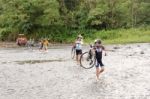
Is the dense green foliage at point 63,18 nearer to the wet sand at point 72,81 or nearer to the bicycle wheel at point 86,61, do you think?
the wet sand at point 72,81

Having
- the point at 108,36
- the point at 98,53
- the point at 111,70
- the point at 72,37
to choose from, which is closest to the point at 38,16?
the point at 72,37

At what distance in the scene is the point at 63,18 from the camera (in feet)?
211

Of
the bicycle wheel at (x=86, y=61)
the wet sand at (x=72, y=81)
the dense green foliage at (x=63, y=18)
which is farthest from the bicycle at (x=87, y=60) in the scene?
the dense green foliage at (x=63, y=18)

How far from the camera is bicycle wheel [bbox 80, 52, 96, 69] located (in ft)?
87.7

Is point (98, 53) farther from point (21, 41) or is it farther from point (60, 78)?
point (21, 41)

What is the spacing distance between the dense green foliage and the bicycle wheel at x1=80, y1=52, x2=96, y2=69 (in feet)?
106

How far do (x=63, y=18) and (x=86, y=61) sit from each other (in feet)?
122

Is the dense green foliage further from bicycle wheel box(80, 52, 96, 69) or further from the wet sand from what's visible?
bicycle wheel box(80, 52, 96, 69)

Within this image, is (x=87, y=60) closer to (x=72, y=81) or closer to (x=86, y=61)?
(x=86, y=61)

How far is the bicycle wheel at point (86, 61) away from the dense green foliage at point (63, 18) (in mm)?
32433

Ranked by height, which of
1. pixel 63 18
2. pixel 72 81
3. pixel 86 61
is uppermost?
pixel 63 18

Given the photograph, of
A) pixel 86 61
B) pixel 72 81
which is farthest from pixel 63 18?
pixel 72 81

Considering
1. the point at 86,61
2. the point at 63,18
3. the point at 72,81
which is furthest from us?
the point at 63,18

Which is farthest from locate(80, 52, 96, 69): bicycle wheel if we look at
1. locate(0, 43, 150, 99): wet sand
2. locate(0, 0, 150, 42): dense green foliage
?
locate(0, 0, 150, 42): dense green foliage
